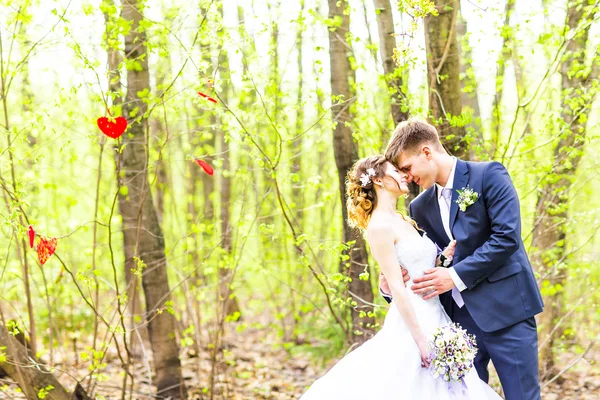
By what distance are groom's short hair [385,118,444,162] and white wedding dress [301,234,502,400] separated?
445 millimetres

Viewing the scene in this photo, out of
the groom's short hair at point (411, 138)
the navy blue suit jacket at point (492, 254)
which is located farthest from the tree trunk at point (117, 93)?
the navy blue suit jacket at point (492, 254)

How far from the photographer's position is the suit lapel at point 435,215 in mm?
3516

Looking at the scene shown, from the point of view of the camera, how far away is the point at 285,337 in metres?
7.96

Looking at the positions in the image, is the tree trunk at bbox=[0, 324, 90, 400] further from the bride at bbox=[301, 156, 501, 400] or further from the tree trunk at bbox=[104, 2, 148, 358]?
the bride at bbox=[301, 156, 501, 400]

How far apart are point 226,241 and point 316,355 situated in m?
1.53

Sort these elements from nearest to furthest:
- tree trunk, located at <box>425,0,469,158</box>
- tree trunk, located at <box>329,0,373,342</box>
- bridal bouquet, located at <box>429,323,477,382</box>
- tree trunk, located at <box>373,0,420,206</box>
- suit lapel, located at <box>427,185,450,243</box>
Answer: bridal bouquet, located at <box>429,323,477,382</box>
suit lapel, located at <box>427,185,450,243</box>
tree trunk, located at <box>425,0,469,158</box>
tree trunk, located at <box>373,0,420,206</box>
tree trunk, located at <box>329,0,373,342</box>

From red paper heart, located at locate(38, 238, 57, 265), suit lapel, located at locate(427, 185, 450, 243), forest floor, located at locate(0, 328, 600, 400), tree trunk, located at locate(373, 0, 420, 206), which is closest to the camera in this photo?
suit lapel, located at locate(427, 185, 450, 243)

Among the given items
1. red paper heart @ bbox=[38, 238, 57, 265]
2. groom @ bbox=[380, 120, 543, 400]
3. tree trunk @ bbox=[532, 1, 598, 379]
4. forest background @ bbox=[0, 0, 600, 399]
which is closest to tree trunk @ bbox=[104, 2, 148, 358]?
forest background @ bbox=[0, 0, 600, 399]

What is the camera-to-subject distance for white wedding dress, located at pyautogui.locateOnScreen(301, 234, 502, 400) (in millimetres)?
3100

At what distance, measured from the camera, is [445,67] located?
430 cm

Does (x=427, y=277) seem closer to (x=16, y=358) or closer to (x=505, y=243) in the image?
(x=505, y=243)

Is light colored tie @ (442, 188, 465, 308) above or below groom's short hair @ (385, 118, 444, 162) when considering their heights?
below

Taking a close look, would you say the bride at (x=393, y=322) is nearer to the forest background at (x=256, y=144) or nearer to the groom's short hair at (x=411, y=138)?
the groom's short hair at (x=411, y=138)

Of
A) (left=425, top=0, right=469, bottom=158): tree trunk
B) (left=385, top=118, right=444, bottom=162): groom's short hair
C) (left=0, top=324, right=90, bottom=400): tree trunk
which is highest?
(left=425, top=0, right=469, bottom=158): tree trunk
